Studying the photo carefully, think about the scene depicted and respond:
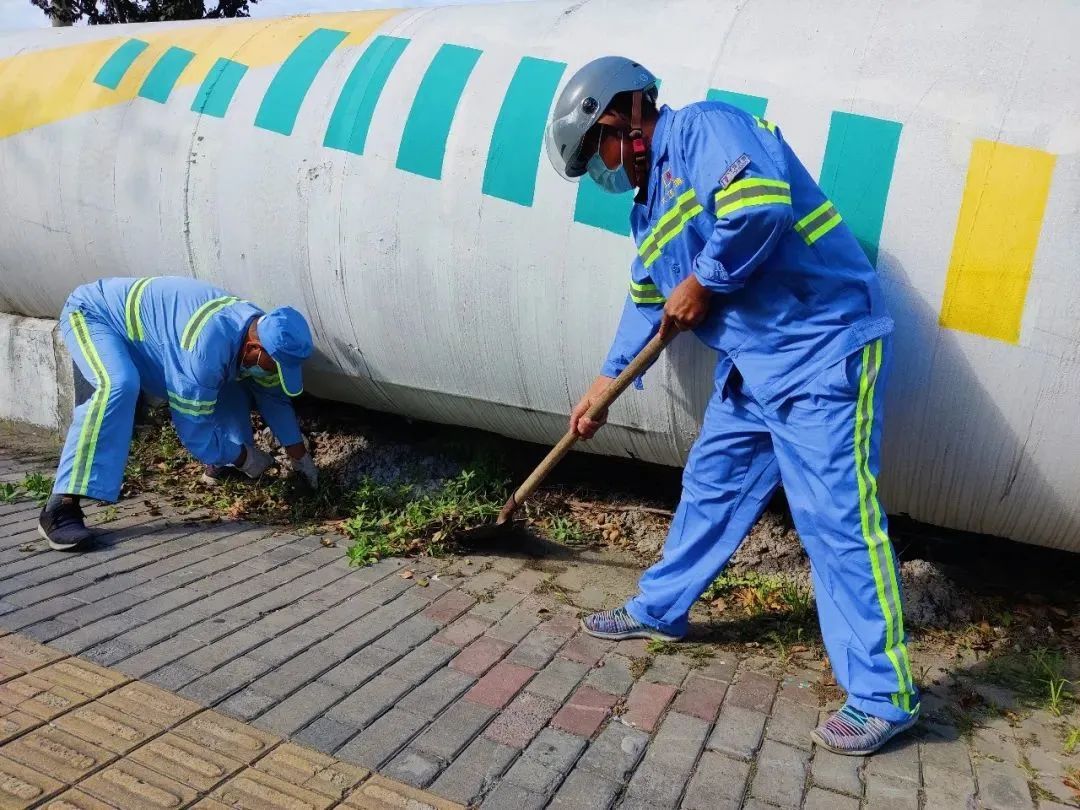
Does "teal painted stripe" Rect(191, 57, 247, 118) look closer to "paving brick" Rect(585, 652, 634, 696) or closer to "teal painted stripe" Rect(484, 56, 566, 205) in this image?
"teal painted stripe" Rect(484, 56, 566, 205)

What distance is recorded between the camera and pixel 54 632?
2.85 m

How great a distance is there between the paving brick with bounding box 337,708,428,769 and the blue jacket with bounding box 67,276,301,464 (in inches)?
78.7

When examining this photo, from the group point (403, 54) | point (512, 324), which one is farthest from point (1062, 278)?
point (403, 54)

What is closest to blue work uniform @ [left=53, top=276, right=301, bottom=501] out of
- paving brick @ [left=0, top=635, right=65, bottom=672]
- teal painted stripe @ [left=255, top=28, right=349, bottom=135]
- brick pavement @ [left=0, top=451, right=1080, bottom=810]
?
brick pavement @ [left=0, top=451, right=1080, bottom=810]

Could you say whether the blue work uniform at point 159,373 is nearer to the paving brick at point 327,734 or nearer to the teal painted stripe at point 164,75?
the teal painted stripe at point 164,75

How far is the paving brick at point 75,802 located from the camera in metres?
2.04

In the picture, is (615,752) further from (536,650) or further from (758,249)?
(758,249)

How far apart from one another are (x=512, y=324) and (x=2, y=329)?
11.5 ft

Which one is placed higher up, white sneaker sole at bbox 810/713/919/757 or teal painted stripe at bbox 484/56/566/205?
teal painted stripe at bbox 484/56/566/205

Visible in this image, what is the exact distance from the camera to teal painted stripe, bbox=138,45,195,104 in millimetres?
4387

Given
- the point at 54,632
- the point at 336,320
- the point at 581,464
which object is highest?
the point at 336,320

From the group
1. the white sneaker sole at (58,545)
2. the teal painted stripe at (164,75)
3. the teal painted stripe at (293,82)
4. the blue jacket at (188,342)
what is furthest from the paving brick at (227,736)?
the teal painted stripe at (164,75)

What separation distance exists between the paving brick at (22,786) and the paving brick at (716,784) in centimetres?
154

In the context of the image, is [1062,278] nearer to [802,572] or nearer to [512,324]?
[802,572]
